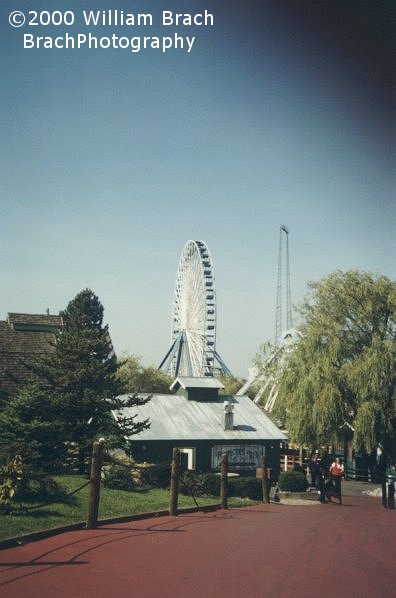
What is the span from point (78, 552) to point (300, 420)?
1879 cm

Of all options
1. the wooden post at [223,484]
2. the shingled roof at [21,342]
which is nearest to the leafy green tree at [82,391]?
the wooden post at [223,484]

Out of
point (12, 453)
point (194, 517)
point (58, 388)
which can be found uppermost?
point (58, 388)

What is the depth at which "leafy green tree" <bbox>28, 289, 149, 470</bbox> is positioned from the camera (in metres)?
18.3

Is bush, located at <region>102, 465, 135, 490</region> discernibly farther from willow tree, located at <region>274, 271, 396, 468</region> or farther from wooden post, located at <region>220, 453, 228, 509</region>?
willow tree, located at <region>274, 271, 396, 468</region>

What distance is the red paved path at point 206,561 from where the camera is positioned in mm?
7305

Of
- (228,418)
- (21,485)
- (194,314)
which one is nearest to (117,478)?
(21,485)

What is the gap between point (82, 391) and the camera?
1917 cm

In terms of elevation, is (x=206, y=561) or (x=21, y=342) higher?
(x=21, y=342)

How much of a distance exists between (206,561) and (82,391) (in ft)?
36.8

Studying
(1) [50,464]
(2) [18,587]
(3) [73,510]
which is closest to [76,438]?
(1) [50,464]

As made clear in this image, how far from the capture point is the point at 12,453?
1498 centimetres

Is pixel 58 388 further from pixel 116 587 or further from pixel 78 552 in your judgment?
pixel 116 587

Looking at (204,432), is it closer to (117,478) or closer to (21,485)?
Answer: (117,478)

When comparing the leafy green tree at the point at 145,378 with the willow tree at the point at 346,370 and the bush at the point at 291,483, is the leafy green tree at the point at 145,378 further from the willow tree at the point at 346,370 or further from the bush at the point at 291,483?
the bush at the point at 291,483
